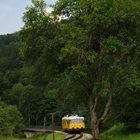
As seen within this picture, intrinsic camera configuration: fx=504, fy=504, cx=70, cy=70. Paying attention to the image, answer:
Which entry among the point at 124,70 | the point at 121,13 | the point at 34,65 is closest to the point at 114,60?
the point at 124,70

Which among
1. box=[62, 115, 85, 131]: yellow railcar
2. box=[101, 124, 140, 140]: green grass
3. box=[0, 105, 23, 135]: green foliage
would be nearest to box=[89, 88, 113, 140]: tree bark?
box=[101, 124, 140, 140]: green grass

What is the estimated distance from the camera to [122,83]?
30578mm

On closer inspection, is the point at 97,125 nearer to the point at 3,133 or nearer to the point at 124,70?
the point at 124,70

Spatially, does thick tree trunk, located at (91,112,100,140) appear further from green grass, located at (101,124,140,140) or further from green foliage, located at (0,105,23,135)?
green foliage, located at (0,105,23,135)

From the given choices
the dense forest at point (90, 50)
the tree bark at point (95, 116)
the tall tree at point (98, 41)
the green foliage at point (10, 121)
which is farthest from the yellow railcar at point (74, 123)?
the tall tree at point (98, 41)

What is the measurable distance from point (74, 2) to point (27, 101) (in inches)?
4391

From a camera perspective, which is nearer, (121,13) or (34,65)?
(121,13)

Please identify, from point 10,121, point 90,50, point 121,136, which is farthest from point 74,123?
point 10,121

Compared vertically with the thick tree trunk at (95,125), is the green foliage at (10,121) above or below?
above

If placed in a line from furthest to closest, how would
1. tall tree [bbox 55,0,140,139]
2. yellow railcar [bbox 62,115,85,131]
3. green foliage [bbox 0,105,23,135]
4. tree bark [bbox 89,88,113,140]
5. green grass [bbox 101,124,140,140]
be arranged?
green foliage [bbox 0,105,23,135]
yellow railcar [bbox 62,115,85,131]
green grass [bbox 101,124,140,140]
tree bark [bbox 89,88,113,140]
tall tree [bbox 55,0,140,139]

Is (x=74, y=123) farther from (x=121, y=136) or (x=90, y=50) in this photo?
(x=90, y=50)

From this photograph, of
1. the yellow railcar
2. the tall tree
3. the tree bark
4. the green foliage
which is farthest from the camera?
the green foliage

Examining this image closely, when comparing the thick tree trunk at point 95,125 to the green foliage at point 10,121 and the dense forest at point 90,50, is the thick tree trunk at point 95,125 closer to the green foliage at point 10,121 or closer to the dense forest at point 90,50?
the dense forest at point 90,50

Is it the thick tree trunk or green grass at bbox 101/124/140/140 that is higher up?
the thick tree trunk
